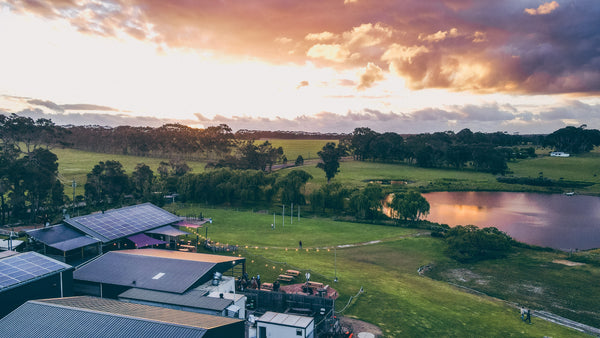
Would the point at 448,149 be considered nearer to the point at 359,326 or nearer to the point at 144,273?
the point at 359,326

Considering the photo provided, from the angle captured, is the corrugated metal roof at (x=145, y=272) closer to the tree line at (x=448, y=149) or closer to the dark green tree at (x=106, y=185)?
the dark green tree at (x=106, y=185)

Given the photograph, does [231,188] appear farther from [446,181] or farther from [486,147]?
[486,147]

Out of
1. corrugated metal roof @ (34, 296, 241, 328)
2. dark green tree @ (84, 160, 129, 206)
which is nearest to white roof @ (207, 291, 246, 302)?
corrugated metal roof @ (34, 296, 241, 328)

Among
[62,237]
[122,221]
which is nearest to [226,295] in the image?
[62,237]

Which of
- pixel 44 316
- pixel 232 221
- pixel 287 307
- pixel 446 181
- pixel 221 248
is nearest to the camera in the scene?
pixel 44 316

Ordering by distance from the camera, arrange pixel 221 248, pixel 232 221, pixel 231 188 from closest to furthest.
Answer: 1. pixel 221 248
2. pixel 232 221
3. pixel 231 188

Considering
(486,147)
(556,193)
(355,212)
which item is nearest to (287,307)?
(355,212)
